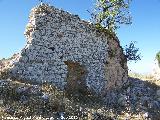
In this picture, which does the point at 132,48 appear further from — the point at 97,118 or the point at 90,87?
the point at 97,118

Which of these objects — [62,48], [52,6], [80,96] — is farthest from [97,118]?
[52,6]

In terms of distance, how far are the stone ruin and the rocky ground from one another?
807mm

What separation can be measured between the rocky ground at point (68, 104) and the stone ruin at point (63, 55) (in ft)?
2.65

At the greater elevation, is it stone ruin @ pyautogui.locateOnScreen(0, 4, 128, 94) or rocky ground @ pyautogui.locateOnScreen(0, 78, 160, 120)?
stone ruin @ pyautogui.locateOnScreen(0, 4, 128, 94)

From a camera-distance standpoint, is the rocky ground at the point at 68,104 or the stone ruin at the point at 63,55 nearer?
the rocky ground at the point at 68,104

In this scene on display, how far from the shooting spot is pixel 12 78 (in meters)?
16.6

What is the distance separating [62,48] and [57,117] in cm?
596

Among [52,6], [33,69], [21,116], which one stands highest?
[52,6]

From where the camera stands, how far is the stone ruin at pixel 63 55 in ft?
57.1

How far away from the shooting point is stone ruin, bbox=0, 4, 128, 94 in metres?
17.4

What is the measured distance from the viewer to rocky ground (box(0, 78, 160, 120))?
13.0 m

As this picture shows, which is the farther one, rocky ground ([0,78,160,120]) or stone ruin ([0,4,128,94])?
stone ruin ([0,4,128,94])

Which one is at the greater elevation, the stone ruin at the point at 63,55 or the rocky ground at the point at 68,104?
the stone ruin at the point at 63,55

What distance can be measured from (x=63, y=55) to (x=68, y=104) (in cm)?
428
